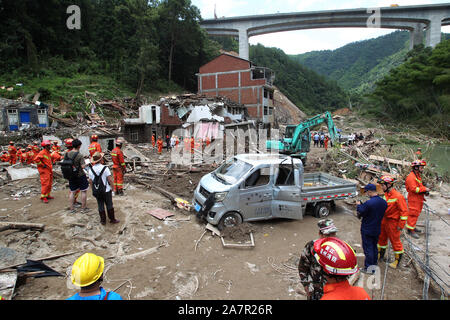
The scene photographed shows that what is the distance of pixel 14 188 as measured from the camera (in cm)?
930

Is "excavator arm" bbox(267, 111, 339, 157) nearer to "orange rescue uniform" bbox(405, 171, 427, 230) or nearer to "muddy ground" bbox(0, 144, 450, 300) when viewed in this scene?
"muddy ground" bbox(0, 144, 450, 300)

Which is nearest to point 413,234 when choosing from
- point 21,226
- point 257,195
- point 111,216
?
point 257,195

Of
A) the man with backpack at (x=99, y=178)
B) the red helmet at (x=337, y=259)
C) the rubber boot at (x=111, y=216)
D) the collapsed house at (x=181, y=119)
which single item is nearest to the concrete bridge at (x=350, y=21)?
the collapsed house at (x=181, y=119)

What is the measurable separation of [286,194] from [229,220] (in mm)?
1719

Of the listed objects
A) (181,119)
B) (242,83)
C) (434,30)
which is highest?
(434,30)

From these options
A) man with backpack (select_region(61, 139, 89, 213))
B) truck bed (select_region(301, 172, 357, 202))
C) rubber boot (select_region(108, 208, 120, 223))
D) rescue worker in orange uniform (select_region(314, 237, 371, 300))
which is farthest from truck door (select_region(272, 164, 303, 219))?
man with backpack (select_region(61, 139, 89, 213))

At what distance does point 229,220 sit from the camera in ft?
20.8

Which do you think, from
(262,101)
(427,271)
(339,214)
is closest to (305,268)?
(427,271)

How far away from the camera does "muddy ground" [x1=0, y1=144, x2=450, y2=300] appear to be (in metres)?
4.25

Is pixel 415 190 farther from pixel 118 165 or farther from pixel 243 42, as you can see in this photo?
pixel 243 42

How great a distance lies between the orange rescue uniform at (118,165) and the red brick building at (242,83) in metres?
28.7

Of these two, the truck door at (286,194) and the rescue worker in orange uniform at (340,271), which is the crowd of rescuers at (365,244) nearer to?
the rescue worker in orange uniform at (340,271)

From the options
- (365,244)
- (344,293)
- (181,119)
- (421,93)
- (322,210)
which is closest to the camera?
(344,293)

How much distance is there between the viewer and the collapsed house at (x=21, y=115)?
20266 millimetres
